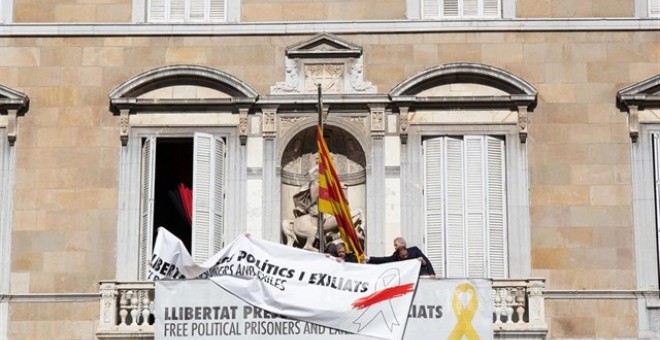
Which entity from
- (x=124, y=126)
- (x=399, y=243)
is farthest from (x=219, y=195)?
(x=399, y=243)

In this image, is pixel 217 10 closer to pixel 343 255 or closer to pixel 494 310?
pixel 343 255

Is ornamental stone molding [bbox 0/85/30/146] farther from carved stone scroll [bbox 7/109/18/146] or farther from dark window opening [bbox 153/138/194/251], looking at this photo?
dark window opening [bbox 153/138/194/251]

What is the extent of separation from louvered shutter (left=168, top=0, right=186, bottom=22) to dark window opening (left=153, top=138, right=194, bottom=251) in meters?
2.26

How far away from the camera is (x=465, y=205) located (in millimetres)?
27391

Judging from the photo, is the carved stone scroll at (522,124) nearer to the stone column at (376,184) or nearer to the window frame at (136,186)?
the stone column at (376,184)

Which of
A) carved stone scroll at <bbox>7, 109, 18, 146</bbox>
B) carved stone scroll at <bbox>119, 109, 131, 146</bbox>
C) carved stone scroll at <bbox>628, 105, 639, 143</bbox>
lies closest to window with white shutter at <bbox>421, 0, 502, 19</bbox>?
carved stone scroll at <bbox>628, 105, 639, 143</bbox>

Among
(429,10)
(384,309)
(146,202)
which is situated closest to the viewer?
(384,309)

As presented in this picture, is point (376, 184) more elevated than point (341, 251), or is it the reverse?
point (376, 184)

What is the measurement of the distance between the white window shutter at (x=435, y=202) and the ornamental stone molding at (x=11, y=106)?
7128mm

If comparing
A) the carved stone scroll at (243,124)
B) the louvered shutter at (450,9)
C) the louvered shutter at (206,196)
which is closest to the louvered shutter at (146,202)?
the louvered shutter at (206,196)

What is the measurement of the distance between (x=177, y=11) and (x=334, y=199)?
5.09m

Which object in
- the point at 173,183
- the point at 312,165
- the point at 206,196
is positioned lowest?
the point at 206,196

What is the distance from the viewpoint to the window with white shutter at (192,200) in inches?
1078

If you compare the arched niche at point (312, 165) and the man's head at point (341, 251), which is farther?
the arched niche at point (312, 165)
